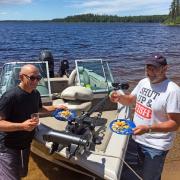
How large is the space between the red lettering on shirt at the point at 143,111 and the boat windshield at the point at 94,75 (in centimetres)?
280

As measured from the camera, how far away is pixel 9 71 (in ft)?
21.3

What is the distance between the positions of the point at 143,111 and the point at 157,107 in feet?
0.75

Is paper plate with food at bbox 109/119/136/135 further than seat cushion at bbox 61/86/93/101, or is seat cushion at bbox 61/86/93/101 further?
seat cushion at bbox 61/86/93/101

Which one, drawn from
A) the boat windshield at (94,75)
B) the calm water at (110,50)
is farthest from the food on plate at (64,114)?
the calm water at (110,50)

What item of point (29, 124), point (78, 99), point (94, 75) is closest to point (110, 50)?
point (94, 75)

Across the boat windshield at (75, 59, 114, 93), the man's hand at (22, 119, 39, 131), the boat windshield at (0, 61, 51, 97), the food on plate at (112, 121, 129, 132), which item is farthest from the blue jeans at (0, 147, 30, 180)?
the boat windshield at (75, 59, 114, 93)

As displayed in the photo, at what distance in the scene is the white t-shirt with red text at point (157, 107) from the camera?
364cm

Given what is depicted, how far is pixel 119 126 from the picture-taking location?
395 centimetres

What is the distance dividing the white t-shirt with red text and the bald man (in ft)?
3.57

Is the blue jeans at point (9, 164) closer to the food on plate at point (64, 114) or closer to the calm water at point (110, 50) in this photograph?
the food on plate at point (64, 114)

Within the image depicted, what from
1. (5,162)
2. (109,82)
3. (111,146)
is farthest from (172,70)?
(5,162)

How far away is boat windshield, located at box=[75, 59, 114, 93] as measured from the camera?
22.9 feet

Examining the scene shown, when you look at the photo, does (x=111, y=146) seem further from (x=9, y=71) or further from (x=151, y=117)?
(x=9, y=71)

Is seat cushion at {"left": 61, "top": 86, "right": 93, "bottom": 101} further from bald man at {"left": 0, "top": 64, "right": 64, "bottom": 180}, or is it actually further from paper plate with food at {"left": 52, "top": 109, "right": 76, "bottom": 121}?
bald man at {"left": 0, "top": 64, "right": 64, "bottom": 180}
